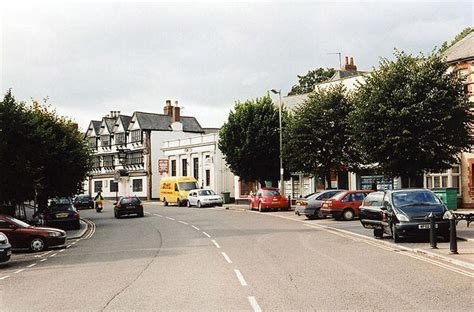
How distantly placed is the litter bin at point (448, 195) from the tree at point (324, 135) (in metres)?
6.61

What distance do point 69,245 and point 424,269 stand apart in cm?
1484

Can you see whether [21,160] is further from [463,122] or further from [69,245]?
[463,122]

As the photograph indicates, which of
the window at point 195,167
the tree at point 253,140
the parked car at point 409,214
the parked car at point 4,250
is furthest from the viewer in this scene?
the window at point 195,167

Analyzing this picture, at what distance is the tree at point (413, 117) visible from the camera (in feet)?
91.6

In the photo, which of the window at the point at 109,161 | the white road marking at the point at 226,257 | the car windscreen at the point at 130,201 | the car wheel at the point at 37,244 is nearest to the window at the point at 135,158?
the window at the point at 109,161

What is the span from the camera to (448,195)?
3378cm

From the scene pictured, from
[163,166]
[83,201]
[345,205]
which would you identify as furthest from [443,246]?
[163,166]

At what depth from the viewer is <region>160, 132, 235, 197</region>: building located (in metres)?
61.6

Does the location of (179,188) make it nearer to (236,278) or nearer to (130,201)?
(130,201)

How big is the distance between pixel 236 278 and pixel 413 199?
31.1ft

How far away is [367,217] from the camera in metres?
20.9

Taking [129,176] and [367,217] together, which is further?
[129,176]

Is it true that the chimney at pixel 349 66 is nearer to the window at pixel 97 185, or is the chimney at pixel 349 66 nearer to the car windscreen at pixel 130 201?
the car windscreen at pixel 130 201

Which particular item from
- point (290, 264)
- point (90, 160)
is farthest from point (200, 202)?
point (290, 264)
